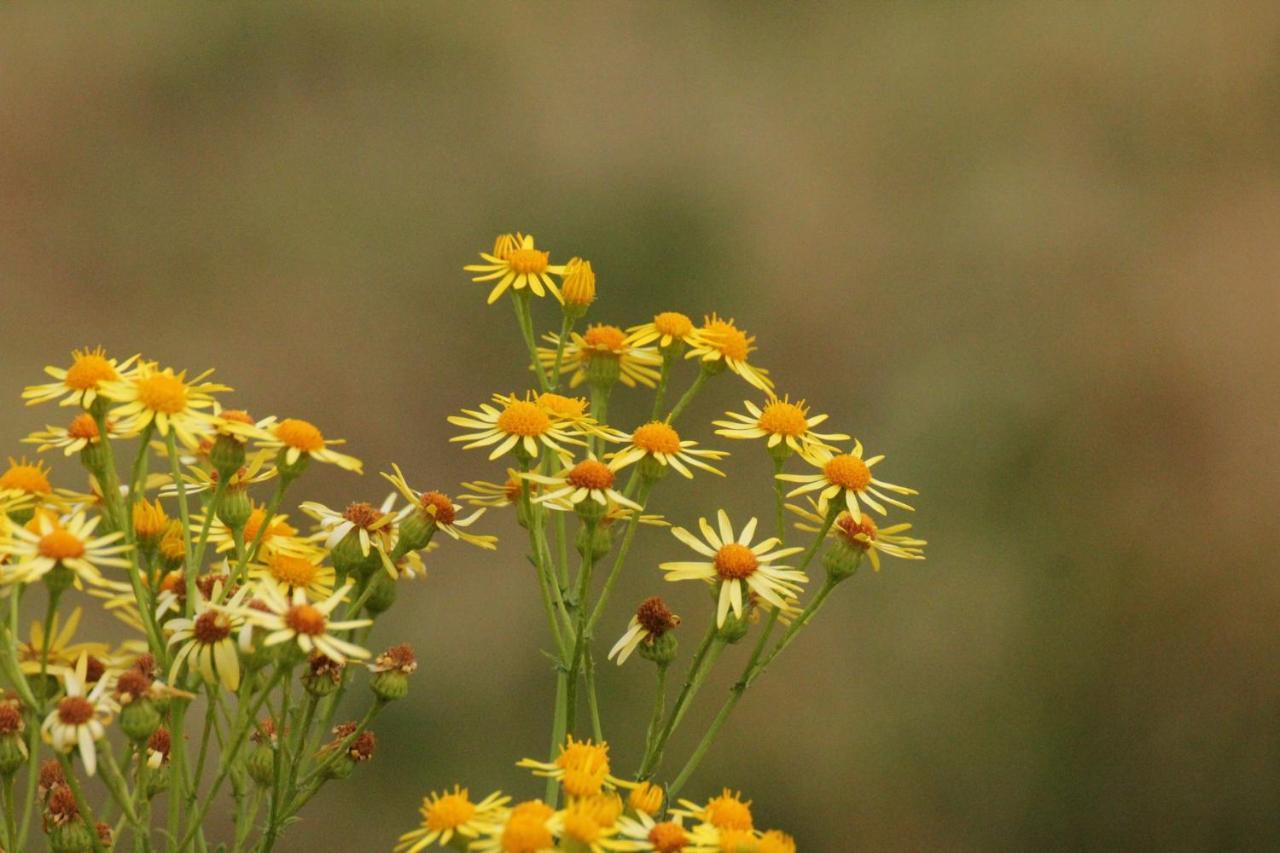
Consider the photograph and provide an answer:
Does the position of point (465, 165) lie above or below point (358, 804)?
above

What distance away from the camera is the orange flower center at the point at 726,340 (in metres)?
0.97

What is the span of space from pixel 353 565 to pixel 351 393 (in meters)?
1.77

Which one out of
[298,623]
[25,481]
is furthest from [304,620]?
[25,481]

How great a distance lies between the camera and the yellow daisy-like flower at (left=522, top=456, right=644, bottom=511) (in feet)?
2.64

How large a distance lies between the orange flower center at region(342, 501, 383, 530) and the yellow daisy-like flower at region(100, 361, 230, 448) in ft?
0.31

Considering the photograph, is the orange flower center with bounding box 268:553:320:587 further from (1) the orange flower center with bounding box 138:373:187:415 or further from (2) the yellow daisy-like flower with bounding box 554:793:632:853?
(2) the yellow daisy-like flower with bounding box 554:793:632:853

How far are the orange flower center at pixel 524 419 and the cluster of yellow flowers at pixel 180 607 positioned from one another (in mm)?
70

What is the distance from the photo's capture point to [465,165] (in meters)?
→ 2.60

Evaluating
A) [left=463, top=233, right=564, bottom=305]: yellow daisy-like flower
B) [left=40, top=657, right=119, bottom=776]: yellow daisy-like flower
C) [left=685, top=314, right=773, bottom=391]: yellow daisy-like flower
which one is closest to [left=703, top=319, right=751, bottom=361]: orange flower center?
[left=685, top=314, right=773, bottom=391]: yellow daisy-like flower

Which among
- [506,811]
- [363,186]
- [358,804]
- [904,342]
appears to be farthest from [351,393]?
[506,811]

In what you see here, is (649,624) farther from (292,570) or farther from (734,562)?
(292,570)

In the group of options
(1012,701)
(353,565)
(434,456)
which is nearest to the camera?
(353,565)

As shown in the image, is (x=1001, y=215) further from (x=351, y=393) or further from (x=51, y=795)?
(x=51, y=795)

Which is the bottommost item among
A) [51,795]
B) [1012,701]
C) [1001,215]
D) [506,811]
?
[1012,701]
